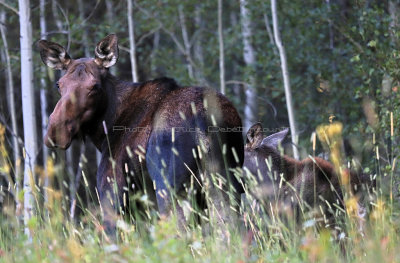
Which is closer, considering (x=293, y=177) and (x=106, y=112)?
(x=106, y=112)

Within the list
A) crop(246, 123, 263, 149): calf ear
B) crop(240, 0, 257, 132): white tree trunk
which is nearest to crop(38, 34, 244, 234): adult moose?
crop(246, 123, 263, 149): calf ear

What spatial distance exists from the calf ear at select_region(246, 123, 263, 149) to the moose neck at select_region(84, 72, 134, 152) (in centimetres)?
207

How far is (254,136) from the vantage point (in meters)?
9.38

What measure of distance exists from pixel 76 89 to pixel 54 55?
87 cm

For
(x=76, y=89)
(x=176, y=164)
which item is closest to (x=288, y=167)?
(x=176, y=164)

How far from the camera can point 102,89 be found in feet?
25.0

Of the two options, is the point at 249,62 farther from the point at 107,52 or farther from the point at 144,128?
the point at 144,128

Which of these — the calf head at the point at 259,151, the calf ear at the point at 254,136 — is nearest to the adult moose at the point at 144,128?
the calf ear at the point at 254,136

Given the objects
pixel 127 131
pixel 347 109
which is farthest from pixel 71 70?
pixel 347 109

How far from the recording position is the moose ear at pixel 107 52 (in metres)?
7.75

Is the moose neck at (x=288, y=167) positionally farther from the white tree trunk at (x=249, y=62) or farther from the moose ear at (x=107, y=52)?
the white tree trunk at (x=249, y=62)

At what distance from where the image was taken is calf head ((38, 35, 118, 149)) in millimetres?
7078

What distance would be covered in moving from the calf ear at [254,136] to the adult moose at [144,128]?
6.76 ft

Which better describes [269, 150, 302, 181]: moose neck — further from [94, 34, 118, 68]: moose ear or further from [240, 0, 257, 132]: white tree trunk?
[240, 0, 257, 132]: white tree trunk
